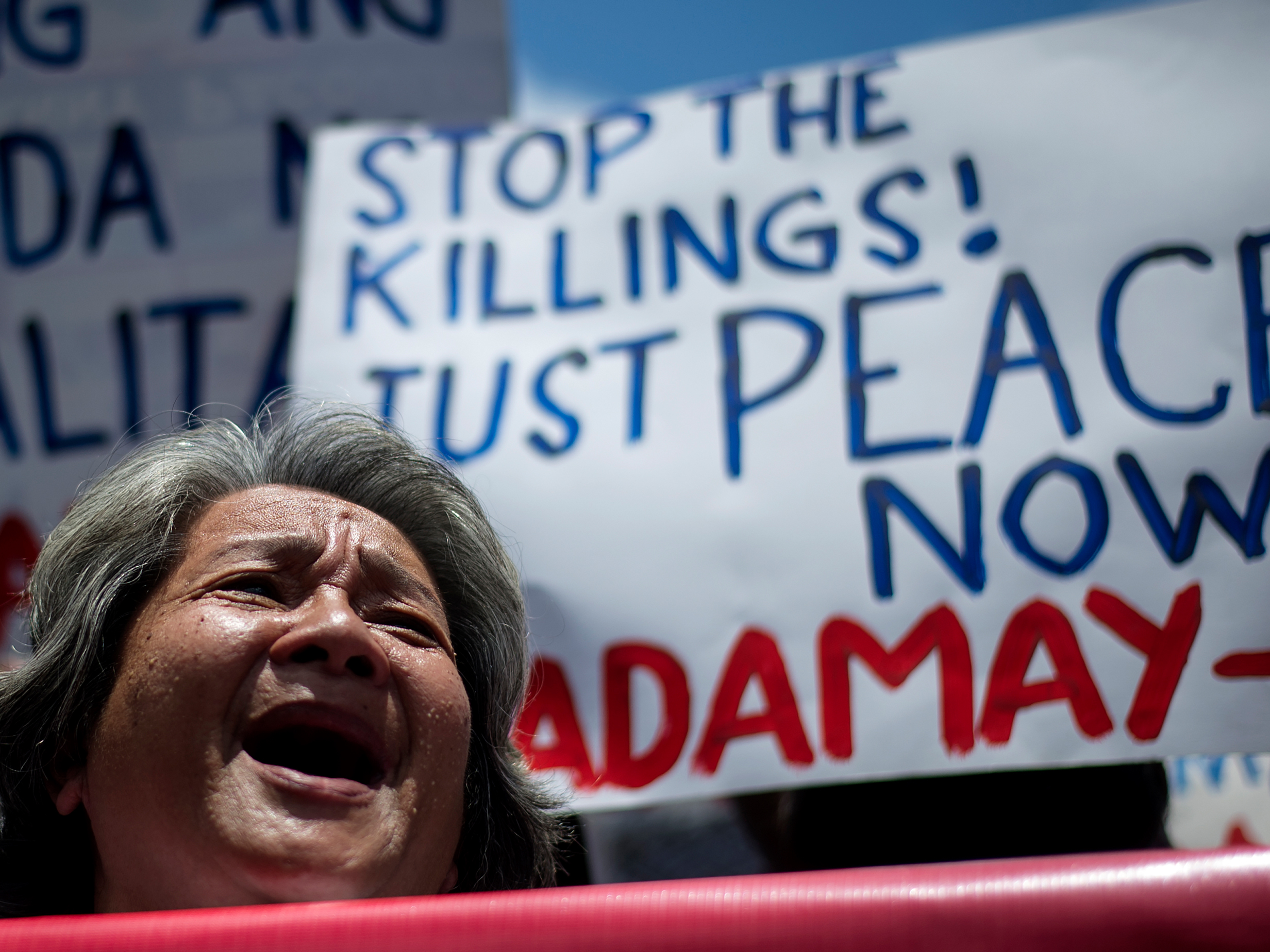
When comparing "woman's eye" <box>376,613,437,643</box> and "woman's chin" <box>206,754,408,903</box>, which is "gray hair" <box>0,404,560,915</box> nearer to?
"woman's eye" <box>376,613,437,643</box>

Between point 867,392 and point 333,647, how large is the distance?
3.87 feet

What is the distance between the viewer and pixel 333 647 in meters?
1.51

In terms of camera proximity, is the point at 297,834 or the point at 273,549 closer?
the point at 297,834

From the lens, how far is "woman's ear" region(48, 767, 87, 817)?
5.10 ft

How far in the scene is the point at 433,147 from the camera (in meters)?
2.79

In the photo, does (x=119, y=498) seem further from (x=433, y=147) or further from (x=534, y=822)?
(x=433, y=147)

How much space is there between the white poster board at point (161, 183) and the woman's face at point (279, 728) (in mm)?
1201

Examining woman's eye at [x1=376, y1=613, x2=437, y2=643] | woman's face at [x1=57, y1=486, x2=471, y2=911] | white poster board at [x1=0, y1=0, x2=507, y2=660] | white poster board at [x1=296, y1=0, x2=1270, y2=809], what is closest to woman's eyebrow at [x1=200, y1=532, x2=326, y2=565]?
woman's face at [x1=57, y1=486, x2=471, y2=911]

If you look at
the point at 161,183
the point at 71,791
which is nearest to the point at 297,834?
the point at 71,791

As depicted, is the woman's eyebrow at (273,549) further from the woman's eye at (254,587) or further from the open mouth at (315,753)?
the open mouth at (315,753)

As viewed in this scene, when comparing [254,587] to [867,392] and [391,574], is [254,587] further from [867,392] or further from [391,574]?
[867,392]

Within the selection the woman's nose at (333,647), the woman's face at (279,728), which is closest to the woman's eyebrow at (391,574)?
the woman's face at (279,728)

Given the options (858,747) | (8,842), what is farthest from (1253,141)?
(8,842)

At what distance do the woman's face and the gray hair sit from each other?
0.16ft
